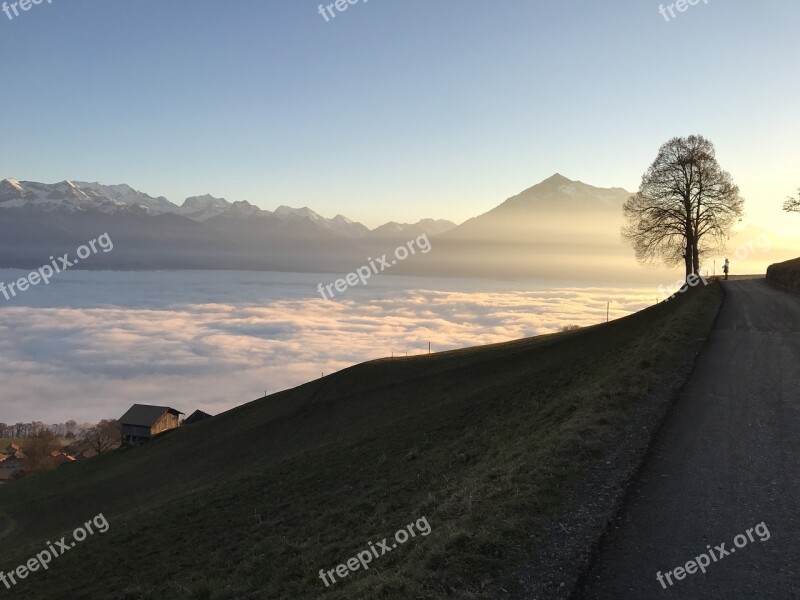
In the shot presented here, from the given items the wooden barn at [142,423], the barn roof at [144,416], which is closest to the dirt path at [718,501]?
the wooden barn at [142,423]

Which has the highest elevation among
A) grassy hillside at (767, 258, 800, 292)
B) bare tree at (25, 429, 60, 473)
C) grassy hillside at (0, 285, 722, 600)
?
grassy hillside at (767, 258, 800, 292)

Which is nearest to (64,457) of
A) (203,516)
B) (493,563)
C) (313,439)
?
(313,439)

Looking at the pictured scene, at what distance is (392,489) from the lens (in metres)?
17.0

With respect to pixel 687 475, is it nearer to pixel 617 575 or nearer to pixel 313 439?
pixel 617 575

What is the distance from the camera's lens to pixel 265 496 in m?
22.2

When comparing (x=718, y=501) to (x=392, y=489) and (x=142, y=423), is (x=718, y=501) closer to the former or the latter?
(x=392, y=489)

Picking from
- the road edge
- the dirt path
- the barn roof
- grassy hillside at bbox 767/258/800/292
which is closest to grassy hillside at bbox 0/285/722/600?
the road edge

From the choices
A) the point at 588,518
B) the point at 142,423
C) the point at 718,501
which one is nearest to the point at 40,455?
the point at 142,423

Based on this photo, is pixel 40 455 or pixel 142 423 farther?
pixel 40 455

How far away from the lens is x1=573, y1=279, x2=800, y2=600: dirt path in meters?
6.67

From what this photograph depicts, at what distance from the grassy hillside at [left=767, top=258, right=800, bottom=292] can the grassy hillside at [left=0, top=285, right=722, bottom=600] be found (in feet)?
19.4

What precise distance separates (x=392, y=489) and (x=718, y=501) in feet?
36.2

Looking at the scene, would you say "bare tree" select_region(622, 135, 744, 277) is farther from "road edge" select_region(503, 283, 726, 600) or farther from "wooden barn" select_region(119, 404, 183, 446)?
"wooden barn" select_region(119, 404, 183, 446)

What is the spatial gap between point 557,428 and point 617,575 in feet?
25.5
